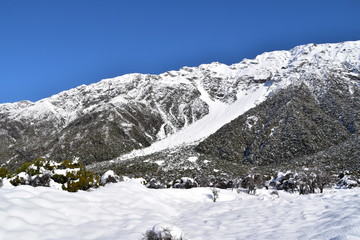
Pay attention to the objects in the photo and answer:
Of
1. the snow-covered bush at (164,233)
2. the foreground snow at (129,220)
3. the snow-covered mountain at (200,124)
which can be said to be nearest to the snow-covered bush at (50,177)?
the foreground snow at (129,220)

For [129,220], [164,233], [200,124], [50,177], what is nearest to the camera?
[164,233]

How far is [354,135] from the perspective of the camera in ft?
351

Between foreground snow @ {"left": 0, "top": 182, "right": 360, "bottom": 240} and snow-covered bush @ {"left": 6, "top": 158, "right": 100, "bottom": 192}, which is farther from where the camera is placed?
snow-covered bush @ {"left": 6, "top": 158, "right": 100, "bottom": 192}

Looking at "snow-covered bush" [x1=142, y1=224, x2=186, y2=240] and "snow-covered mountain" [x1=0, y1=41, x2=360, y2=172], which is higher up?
"snow-covered mountain" [x1=0, y1=41, x2=360, y2=172]

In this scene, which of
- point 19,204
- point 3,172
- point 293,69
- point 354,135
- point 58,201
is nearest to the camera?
point 19,204

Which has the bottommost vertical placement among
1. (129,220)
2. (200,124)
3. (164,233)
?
(129,220)

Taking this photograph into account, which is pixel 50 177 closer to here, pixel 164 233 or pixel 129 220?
pixel 129 220

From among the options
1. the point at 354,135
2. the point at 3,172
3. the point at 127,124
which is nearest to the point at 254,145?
the point at 354,135

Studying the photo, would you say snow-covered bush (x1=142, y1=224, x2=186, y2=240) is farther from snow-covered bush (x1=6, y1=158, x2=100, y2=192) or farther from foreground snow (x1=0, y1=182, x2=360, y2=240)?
snow-covered bush (x1=6, y1=158, x2=100, y2=192)

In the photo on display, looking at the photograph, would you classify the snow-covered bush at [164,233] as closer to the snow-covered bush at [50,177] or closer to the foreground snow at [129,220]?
the foreground snow at [129,220]

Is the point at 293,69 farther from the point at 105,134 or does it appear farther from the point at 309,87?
the point at 105,134

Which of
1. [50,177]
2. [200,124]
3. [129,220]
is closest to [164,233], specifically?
[129,220]

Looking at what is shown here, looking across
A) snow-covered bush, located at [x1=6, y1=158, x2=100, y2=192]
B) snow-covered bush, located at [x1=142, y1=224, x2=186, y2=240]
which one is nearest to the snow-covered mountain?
snow-covered bush, located at [x1=6, y1=158, x2=100, y2=192]

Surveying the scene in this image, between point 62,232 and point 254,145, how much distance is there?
11616 centimetres
